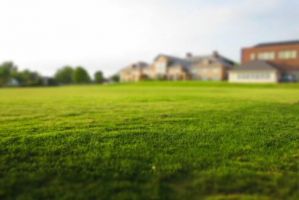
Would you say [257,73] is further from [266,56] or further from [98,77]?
[98,77]

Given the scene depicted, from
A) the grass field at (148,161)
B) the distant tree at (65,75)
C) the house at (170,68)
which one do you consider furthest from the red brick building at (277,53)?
the distant tree at (65,75)

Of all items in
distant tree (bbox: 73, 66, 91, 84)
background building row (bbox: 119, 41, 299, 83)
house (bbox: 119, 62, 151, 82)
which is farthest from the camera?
distant tree (bbox: 73, 66, 91, 84)

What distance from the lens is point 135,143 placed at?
4.81 metres

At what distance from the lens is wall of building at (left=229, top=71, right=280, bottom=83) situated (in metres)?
48.2

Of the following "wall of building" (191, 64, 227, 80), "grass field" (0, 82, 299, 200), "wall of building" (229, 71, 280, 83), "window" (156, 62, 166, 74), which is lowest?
"grass field" (0, 82, 299, 200)

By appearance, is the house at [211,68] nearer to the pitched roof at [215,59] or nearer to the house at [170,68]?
the pitched roof at [215,59]

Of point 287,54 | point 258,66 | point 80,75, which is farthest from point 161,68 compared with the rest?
point 287,54

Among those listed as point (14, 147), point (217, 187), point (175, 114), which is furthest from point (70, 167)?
point (175, 114)

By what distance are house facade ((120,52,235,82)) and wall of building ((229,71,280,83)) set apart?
6881 mm

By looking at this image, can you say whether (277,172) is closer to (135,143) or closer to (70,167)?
(135,143)

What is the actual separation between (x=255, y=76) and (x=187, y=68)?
753 inches

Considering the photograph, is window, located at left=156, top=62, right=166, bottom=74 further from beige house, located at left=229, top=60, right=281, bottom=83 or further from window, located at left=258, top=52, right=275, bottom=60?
window, located at left=258, top=52, right=275, bottom=60

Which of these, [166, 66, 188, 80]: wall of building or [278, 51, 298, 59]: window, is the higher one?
[278, 51, 298, 59]: window

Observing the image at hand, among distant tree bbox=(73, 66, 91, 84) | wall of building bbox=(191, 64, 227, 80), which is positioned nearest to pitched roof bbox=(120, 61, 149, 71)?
distant tree bbox=(73, 66, 91, 84)
